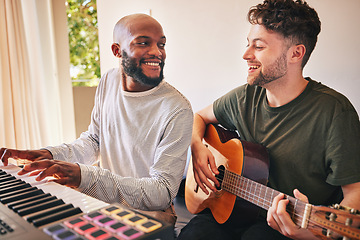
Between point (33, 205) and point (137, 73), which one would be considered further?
point (137, 73)

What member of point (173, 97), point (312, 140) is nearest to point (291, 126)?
point (312, 140)

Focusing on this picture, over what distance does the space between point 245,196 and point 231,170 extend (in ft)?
0.57

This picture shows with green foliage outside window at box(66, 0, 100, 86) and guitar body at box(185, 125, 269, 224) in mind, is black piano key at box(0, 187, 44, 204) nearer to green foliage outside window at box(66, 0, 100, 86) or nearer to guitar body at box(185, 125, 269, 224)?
guitar body at box(185, 125, 269, 224)

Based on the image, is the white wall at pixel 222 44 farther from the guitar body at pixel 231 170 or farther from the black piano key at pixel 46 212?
the black piano key at pixel 46 212

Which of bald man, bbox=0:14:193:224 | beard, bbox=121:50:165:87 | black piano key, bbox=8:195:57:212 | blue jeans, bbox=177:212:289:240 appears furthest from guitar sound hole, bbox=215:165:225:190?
black piano key, bbox=8:195:57:212

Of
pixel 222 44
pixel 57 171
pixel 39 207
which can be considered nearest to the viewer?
pixel 39 207

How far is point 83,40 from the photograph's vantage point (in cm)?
495

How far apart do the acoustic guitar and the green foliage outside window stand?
343cm

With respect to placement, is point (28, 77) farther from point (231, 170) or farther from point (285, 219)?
point (285, 219)

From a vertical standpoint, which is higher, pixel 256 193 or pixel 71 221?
pixel 71 221

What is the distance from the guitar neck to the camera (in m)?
1.22

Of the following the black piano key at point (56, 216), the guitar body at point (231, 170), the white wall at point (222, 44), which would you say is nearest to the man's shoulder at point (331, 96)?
the white wall at point (222, 44)

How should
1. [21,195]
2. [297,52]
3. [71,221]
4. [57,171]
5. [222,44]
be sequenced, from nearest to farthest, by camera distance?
[71,221]
[21,195]
[57,171]
[297,52]
[222,44]

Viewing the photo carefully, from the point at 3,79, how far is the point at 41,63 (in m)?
0.45
